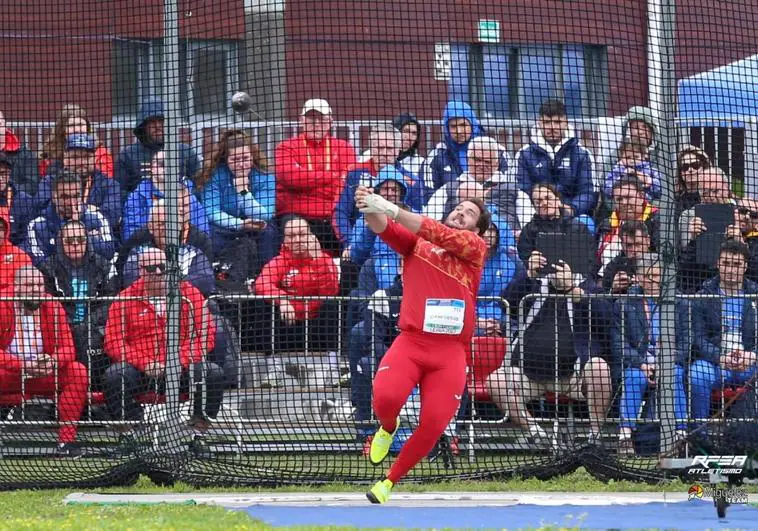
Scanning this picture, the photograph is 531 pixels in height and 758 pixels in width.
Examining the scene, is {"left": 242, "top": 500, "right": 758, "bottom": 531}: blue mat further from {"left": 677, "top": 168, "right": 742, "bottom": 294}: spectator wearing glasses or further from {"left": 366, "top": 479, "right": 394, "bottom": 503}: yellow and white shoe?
{"left": 677, "top": 168, "right": 742, "bottom": 294}: spectator wearing glasses

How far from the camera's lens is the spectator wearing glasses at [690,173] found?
1115 cm

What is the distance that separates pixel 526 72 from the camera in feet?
39.7

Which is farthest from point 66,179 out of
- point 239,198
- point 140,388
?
point 140,388

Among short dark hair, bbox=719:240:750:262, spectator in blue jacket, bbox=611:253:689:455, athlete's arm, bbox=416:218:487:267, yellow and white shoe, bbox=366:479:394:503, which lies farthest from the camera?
short dark hair, bbox=719:240:750:262

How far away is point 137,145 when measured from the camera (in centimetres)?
1204

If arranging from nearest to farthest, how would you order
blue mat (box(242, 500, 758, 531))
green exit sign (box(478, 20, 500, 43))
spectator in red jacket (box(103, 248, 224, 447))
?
blue mat (box(242, 500, 758, 531)) < spectator in red jacket (box(103, 248, 224, 447)) < green exit sign (box(478, 20, 500, 43))

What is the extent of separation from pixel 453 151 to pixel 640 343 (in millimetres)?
2265

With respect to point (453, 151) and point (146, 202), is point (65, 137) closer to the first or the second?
point (146, 202)

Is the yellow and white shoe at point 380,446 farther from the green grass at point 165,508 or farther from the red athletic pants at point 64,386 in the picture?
the red athletic pants at point 64,386

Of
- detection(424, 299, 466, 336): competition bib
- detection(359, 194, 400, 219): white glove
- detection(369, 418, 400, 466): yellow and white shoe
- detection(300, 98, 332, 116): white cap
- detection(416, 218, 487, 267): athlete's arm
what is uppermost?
detection(300, 98, 332, 116): white cap

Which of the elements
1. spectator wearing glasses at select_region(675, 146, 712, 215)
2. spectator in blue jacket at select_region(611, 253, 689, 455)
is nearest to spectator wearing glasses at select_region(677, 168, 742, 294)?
spectator wearing glasses at select_region(675, 146, 712, 215)

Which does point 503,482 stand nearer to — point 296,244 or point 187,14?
point 296,244

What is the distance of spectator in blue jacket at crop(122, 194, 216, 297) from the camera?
36.8ft

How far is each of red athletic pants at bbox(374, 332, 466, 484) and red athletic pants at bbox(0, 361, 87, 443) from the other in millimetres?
3043
